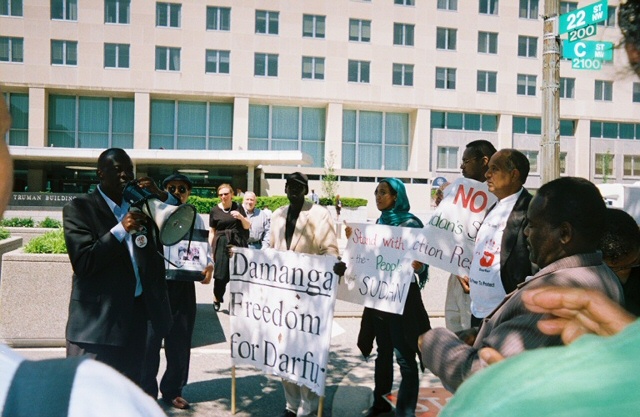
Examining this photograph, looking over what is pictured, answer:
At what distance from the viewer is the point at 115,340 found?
11.2 ft

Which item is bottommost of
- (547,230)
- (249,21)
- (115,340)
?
(115,340)

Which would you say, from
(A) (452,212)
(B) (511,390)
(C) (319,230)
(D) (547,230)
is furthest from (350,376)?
(B) (511,390)

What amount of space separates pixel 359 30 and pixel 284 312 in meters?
39.8

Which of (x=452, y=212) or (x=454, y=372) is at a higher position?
(x=452, y=212)

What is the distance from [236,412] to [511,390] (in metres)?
4.48

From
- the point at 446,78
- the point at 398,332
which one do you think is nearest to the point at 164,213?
the point at 398,332

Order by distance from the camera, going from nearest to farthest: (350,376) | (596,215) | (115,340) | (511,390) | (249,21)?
(511,390) < (596,215) < (115,340) < (350,376) < (249,21)

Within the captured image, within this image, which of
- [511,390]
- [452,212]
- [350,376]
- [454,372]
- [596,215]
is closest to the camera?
[511,390]

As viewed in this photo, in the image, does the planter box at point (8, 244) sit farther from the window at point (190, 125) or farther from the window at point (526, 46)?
the window at point (526, 46)

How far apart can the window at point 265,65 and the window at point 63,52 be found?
12.5 meters

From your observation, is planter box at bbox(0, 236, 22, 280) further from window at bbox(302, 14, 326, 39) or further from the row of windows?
window at bbox(302, 14, 326, 39)

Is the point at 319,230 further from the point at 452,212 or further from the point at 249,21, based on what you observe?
the point at 249,21

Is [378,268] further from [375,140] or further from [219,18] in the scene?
[375,140]

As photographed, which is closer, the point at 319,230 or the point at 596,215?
the point at 596,215
